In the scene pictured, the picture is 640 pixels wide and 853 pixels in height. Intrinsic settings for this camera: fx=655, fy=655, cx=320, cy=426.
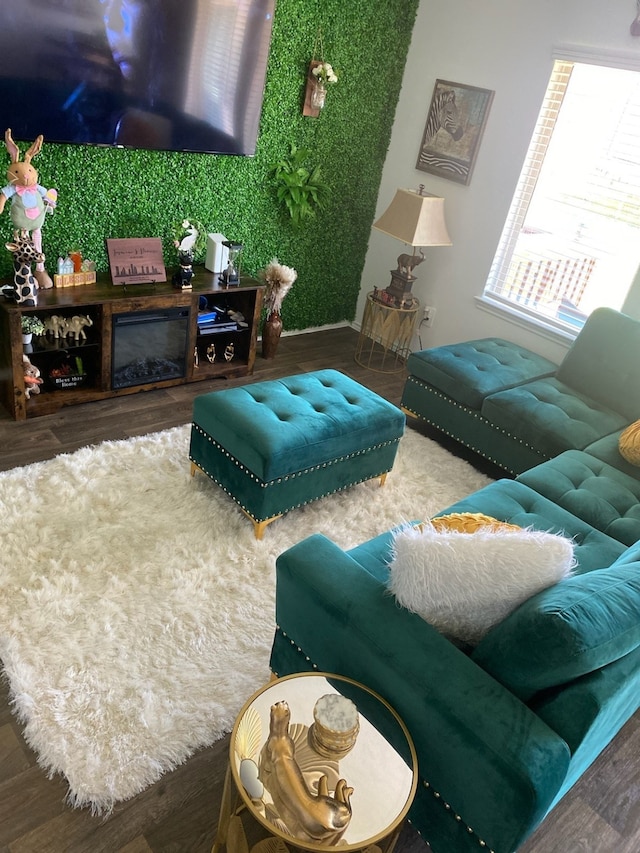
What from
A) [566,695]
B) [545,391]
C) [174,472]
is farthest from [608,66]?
[566,695]

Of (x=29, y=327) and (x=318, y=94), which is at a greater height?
(x=318, y=94)

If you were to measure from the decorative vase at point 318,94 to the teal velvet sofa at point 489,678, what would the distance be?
124 inches

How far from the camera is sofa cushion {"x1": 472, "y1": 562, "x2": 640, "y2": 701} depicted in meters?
1.38

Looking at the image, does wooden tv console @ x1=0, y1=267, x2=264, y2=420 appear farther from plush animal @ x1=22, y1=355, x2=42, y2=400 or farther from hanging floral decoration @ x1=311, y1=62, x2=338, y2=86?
hanging floral decoration @ x1=311, y1=62, x2=338, y2=86

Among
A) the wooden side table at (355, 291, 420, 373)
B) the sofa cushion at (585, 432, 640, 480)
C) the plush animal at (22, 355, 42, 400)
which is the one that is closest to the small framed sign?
the plush animal at (22, 355, 42, 400)

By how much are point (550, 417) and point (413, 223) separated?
153 cm

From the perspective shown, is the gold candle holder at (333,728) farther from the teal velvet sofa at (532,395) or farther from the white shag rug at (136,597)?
the teal velvet sofa at (532,395)

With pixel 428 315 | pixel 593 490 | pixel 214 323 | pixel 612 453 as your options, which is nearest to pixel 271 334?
pixel 214 323

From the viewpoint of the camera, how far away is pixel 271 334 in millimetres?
4316

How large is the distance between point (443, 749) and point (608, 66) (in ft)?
11.6

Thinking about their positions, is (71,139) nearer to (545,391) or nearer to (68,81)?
(68,81)

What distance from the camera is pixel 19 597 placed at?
7.48 feet

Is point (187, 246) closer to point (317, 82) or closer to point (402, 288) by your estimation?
point (317, 82)

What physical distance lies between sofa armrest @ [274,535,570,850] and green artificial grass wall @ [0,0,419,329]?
248 centimetres
